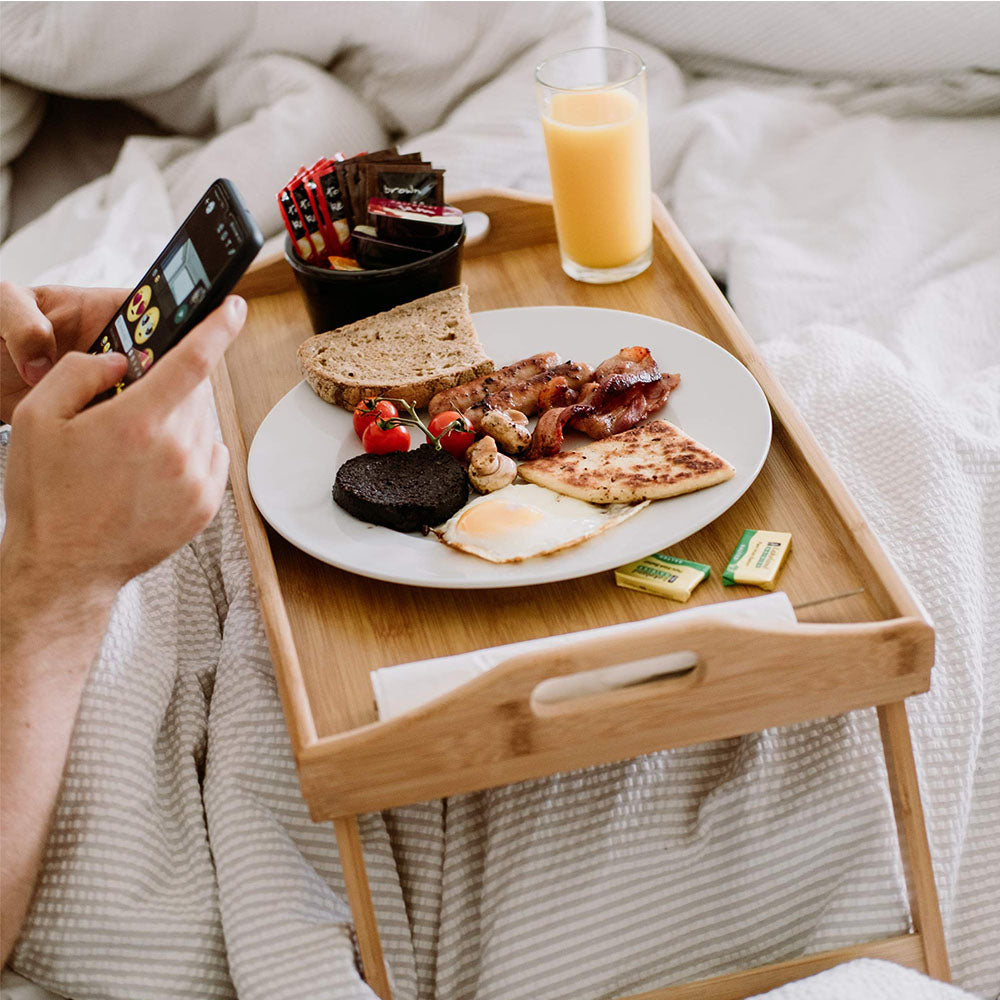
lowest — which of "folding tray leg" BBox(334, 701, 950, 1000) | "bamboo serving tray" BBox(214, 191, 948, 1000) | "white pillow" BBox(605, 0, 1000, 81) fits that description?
"folding tray leg" BBox(334, 701, 950, 1000)

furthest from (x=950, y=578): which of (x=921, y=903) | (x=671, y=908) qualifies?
(x=671, y=908)

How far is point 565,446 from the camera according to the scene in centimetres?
114

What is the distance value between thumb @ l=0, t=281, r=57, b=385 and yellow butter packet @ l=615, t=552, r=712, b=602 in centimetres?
61

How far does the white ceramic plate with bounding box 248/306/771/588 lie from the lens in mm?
970

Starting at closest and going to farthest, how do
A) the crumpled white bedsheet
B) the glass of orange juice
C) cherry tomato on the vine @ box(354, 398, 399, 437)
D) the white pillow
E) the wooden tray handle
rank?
1. the wooden tray handle
2. the crumpled white bedsheet
3. cherry tomato on the vine @ box(354, 398, 399, 437)
4. the glass of orange juice
5. the white pillow

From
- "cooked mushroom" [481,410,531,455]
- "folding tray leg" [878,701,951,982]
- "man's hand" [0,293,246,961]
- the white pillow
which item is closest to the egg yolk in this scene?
"cooked mushroom" [481,410,531,455]

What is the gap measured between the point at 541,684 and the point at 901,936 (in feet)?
1.29

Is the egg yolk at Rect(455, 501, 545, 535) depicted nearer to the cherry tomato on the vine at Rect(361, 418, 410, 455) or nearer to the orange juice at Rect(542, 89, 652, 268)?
the cherry tomato on the vine at Rect(361, 418, 410, 455)

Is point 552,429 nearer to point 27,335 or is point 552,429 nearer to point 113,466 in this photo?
point 113,466

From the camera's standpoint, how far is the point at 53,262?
1872 mm

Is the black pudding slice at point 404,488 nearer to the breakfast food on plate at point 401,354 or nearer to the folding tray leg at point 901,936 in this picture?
the breakfast food on plate at point 401,354

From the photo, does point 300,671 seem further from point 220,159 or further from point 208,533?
point 220,159

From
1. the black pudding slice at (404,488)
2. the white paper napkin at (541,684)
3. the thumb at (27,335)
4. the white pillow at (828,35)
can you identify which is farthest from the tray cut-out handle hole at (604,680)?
the white pillow at (828,35)

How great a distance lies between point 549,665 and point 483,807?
0.26 m
